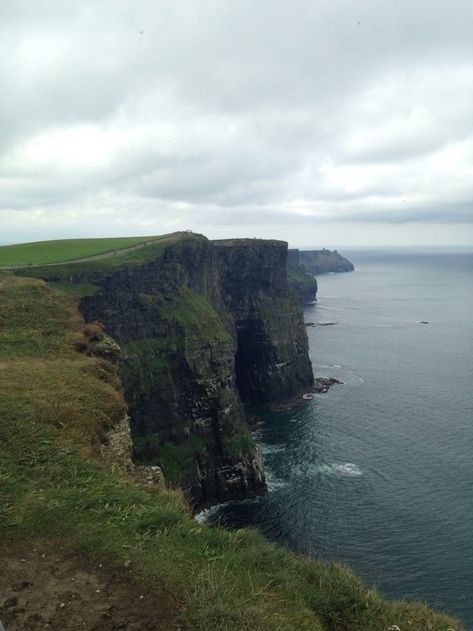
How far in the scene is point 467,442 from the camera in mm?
73125

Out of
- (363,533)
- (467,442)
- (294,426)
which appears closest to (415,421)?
(467,442)

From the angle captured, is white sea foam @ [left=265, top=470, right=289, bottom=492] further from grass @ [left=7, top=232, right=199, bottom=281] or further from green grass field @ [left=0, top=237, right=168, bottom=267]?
green grass field @ [left=0, top=237, right=168, bottom=267]

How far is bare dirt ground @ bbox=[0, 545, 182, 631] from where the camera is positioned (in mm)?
11766

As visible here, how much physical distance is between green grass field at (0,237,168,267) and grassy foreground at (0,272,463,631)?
189 ft

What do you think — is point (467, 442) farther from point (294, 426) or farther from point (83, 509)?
point (83, 509)

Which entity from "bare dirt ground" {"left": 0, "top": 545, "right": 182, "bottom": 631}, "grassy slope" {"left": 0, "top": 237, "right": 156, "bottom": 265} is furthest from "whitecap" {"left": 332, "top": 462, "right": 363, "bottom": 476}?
"bare dirt ground" {"left": 0, "top": 545, "right": 182, "bottom": 631}

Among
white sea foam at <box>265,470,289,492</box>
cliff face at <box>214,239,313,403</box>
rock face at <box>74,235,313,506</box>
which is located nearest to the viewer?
rock face at <box>74,235,313,506</box>

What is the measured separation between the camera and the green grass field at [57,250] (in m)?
76.9

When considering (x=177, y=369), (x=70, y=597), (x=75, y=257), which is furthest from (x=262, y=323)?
(x=70, y=597)

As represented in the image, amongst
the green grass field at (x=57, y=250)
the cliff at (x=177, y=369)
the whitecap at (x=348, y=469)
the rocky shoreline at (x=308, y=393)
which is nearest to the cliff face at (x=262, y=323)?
the rocky shoreline at (x=308, y=393)

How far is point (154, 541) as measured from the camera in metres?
14.9

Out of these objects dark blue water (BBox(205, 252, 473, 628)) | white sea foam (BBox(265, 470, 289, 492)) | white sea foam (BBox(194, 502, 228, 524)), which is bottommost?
white sea foam (BBox(194, 502, 228, 524))

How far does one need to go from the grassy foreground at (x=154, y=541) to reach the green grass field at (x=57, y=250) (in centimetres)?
5770

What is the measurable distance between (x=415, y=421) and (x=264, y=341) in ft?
122
